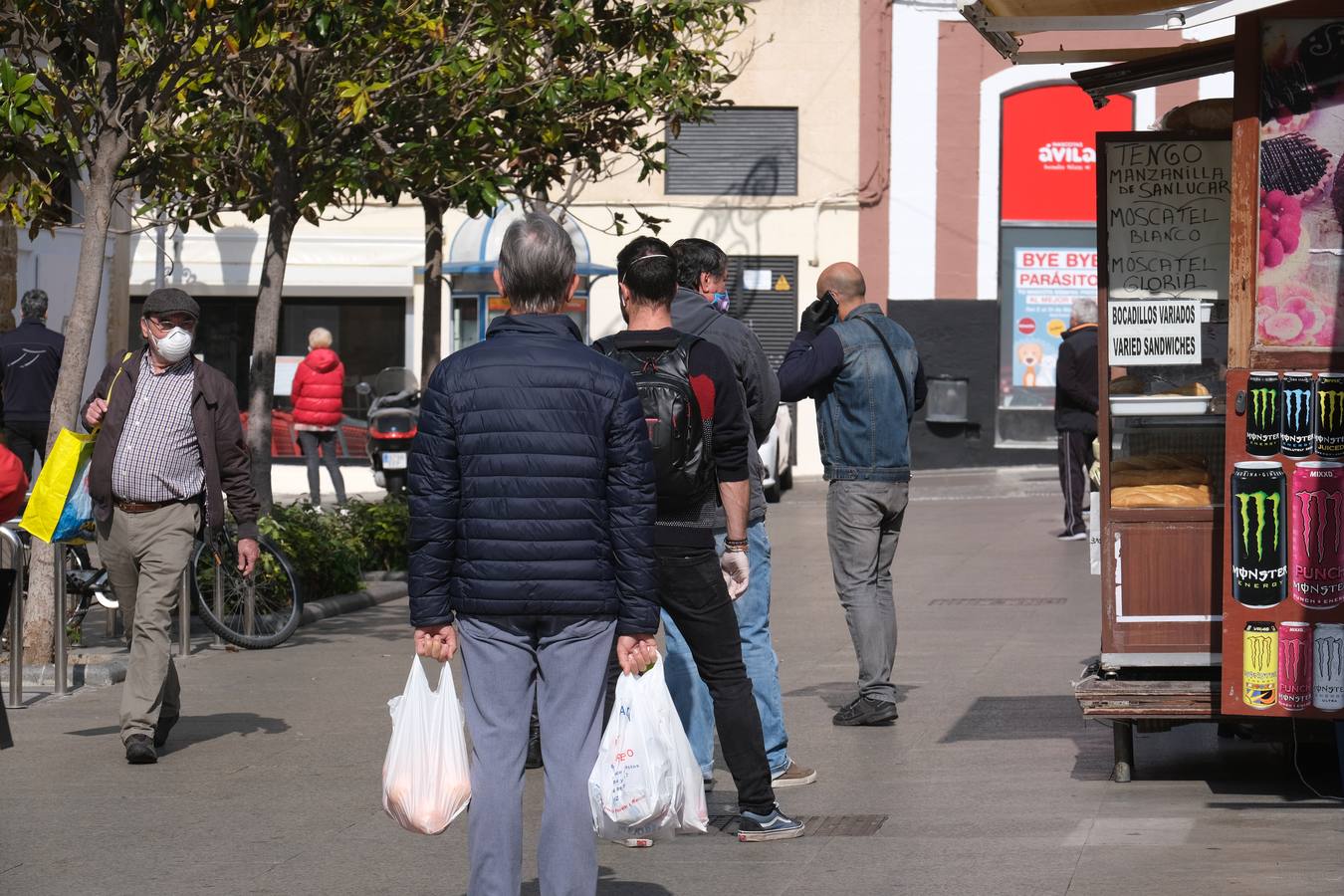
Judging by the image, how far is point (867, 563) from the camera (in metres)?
8.55

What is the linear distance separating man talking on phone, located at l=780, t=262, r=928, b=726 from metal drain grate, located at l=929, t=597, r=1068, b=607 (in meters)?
4.62

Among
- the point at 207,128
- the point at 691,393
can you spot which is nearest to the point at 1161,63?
the point at 691,393

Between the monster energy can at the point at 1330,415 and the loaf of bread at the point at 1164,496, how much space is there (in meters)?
0.73

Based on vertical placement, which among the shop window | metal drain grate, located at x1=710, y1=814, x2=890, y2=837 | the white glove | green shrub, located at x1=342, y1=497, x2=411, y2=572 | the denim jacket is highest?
the shop window

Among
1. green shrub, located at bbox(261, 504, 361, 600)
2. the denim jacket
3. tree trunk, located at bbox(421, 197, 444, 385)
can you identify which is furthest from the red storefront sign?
the denim jacket

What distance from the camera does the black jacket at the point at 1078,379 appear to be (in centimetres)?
1658

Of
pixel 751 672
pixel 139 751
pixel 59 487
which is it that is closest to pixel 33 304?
pixel 59 487

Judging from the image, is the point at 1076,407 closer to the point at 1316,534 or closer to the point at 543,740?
the point at 1316,534

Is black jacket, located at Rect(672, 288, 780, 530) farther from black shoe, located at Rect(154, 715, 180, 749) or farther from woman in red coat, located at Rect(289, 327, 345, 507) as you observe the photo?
woman in red coat, located at Rect(289, 327, 345, 507)

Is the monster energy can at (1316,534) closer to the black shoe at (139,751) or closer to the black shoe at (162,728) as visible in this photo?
the black shoe at (139,751)

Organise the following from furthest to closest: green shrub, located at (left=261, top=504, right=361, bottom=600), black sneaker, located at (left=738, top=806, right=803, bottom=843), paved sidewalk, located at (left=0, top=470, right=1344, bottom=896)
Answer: green shrub, located at (left=261, top=504, right=361, bottom=600) < black sneaker, located at (left=738, top=806, right=803, bottom=843) < paved sidewalk, located at (left=0, top=470, right=1344, bottom=896)

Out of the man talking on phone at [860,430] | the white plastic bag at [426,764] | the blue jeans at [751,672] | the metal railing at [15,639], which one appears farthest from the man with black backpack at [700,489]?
the metal railing at [15,639]

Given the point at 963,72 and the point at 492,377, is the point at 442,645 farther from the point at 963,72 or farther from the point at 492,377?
the point at 963,72

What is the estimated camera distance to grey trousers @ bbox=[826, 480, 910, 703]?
855cm
